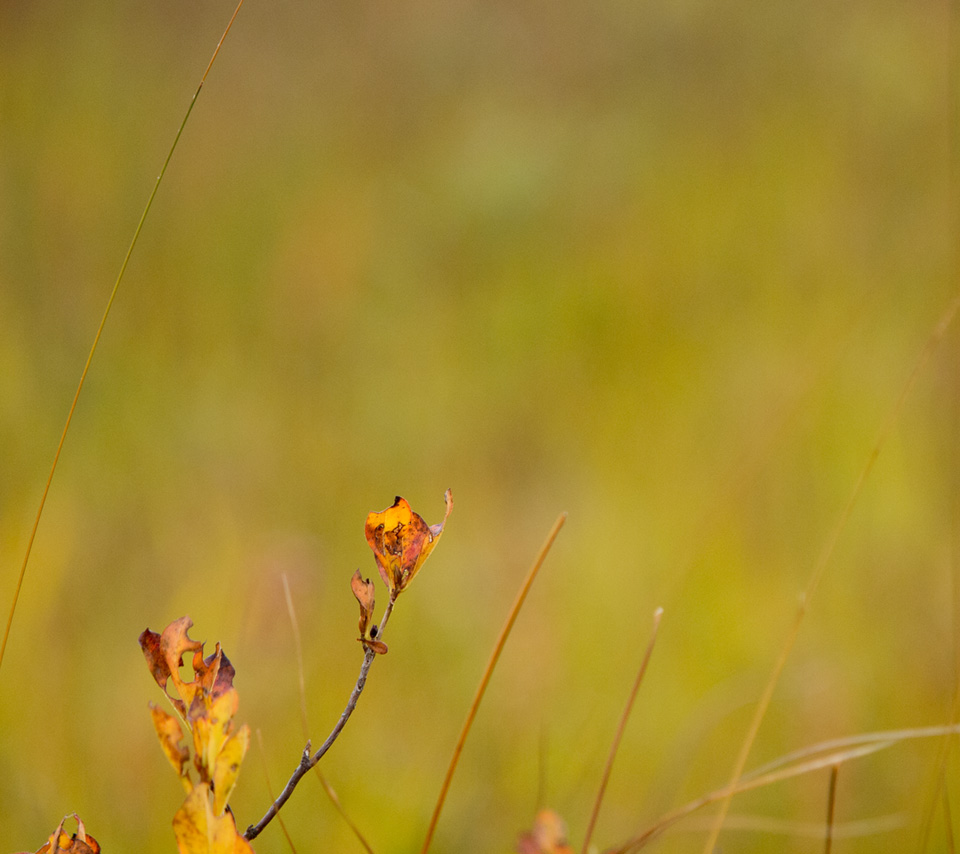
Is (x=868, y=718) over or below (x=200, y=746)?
below

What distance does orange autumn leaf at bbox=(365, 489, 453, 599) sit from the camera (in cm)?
30

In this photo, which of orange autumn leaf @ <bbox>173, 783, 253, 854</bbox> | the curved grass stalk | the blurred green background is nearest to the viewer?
orange autumn leaf @ <bbox>173, 783, 253, 854</bbox>

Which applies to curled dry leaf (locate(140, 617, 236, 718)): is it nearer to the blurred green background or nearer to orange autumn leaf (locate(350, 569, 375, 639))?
orange autumn leaf (locate(350, 569, 375, 639))

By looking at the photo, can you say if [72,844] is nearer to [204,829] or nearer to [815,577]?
[204,829]

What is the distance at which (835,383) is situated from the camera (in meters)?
1.58

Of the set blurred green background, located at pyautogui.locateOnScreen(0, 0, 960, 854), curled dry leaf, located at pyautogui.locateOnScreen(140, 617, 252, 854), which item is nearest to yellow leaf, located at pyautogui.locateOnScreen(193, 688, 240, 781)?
curled dry leaf, located at pyautogui.locateOnScreen(140, 617, 252, 854)

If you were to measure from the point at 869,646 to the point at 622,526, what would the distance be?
1.32 ft

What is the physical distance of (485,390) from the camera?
168 centimetres

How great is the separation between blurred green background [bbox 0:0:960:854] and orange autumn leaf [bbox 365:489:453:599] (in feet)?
1.09

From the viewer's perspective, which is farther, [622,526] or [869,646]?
[622,526]

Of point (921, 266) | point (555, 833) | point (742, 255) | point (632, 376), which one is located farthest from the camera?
point (742, 255)

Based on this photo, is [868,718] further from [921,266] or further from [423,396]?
[921,266]

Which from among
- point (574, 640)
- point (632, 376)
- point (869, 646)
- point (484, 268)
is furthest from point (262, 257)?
point (869, 646)

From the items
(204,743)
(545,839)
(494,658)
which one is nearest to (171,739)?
(204,743)
